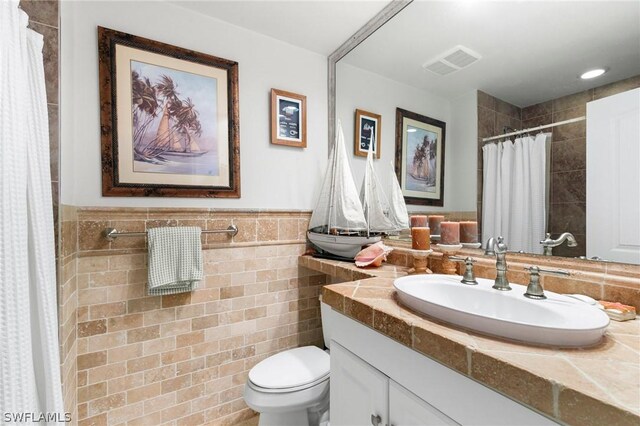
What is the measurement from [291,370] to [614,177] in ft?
4.76

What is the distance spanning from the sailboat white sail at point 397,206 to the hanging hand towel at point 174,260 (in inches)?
43.2

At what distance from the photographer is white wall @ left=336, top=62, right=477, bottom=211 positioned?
1.25 metres

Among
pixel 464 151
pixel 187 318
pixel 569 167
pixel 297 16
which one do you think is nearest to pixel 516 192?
pixel 569 167

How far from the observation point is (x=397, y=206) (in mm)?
1583

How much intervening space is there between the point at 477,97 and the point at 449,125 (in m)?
0.16

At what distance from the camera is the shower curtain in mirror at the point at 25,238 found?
2.34 ft

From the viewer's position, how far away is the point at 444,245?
3.90 feet

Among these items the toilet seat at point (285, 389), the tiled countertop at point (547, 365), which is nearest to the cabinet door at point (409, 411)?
the tiled countertop at point (547, 365)

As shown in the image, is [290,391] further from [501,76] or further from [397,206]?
[501,76]

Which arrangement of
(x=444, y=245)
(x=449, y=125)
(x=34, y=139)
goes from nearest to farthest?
(x=34, y=139) → (x=444, y=245) → (x=449, y=125)

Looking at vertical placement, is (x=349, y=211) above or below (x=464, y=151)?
below

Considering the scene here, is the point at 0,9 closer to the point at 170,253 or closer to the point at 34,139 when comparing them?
the point at 34,139

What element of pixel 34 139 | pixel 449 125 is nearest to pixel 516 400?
pixel 449 125

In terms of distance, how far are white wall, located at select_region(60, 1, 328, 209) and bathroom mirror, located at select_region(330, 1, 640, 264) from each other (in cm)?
45
